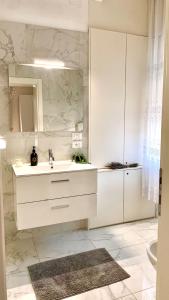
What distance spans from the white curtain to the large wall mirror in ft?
2.79

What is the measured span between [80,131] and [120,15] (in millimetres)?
1446

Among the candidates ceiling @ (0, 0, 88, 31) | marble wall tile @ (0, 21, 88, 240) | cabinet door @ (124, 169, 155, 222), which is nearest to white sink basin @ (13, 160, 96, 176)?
marble wall tile @ (0, 21, 88, 240)

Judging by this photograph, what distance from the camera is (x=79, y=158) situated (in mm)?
2873

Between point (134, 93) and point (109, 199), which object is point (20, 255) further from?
point (134, 93)

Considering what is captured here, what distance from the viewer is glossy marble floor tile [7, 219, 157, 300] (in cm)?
191

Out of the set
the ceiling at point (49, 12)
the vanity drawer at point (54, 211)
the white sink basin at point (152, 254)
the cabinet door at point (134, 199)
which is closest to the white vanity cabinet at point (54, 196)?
the vanity drawer at point (54, 211)

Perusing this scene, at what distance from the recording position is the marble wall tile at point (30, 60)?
2.53 m

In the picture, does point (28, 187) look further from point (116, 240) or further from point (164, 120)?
point (164, 120)

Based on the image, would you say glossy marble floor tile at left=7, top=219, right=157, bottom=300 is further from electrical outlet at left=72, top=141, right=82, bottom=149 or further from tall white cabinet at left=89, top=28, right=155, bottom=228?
electrical outlet at left=72, top=141, right=82, bottom=149

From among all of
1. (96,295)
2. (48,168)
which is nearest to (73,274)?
(96,295)

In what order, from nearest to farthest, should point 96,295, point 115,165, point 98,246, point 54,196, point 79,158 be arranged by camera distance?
point 96,295 < point 54,196 < point 98,246 < point 79,158 < point 115,165

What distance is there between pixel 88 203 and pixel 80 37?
6.04 ft

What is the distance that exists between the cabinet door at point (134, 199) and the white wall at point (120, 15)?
1.74 metres

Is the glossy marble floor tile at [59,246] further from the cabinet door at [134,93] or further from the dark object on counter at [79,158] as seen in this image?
the cabinet door at [134,93]
